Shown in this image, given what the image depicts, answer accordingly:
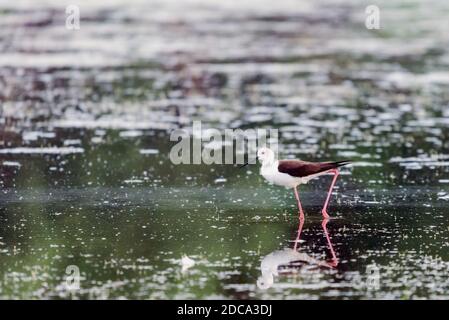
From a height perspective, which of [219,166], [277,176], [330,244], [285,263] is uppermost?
[219,166]

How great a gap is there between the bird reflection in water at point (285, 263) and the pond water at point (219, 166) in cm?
2

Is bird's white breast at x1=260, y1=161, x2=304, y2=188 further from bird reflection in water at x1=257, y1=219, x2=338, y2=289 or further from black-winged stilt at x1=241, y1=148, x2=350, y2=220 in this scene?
bird reflection in water at x1=257, y1=219, x2=338, y2=289

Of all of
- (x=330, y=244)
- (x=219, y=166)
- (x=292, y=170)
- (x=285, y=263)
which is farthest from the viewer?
(x=219, y=166)

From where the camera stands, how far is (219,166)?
45.4 ft

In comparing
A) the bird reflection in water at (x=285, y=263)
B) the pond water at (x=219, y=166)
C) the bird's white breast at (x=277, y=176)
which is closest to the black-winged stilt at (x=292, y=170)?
the bird's white breast at (x=277, y=176)

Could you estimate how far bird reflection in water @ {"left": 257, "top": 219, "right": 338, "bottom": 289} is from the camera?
900 centimetres

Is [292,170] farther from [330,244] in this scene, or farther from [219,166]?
[219,166]

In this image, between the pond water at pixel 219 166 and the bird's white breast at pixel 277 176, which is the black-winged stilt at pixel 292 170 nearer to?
the bird's white breast at pixel 277 176

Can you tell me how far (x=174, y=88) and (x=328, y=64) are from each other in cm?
384

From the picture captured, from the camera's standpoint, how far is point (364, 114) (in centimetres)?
1748

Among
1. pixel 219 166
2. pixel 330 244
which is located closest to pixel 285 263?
pixel 330 244

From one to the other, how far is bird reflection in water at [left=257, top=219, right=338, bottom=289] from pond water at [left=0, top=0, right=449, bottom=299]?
25 mm

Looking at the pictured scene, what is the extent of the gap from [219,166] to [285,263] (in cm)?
457

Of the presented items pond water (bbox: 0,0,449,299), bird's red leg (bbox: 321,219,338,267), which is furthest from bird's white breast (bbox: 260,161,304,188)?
bird's red leg (bbox: 321,219,338,267)
